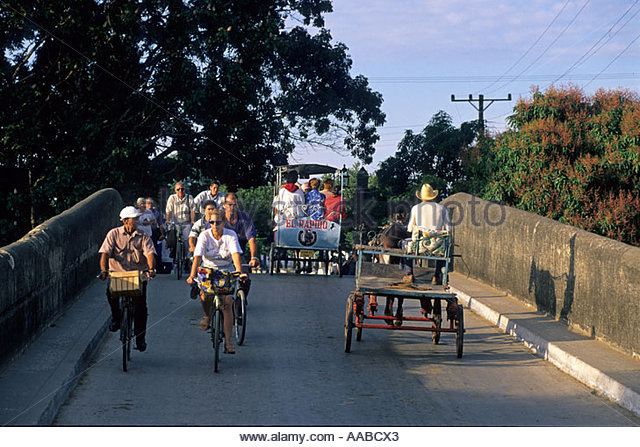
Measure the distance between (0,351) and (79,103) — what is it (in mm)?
19554

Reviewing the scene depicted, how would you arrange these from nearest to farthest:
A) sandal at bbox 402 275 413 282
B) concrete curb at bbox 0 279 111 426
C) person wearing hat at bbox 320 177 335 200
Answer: concrete curb at bbox 0 279 111 426, sandal at bbox 402 275 413 282, person wearing hat at bbox 320 177 335 200

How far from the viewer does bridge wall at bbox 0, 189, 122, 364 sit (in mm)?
8594

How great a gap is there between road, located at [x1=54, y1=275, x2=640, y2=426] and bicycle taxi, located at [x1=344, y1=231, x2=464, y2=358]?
34 centimetres

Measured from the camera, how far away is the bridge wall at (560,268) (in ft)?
31.7

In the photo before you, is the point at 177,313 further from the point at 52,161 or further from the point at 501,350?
the point at 52,161

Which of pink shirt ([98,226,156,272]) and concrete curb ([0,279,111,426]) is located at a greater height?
pink shirt ([98,226,156,272])

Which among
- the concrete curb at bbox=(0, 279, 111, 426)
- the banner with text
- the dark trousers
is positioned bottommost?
the concrete curb at bbox=(0, 279, 111, 426)

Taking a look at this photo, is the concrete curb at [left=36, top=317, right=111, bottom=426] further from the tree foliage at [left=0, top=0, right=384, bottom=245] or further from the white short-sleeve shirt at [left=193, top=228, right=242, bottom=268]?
the tree foliage at [left=0, top=0, right=384, bottom=245]

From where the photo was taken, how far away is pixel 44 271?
34.9 ft

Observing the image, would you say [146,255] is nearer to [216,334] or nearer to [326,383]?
[216,334]

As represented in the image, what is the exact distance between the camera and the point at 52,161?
1048 inches

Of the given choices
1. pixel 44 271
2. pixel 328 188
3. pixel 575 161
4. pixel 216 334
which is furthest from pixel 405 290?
pixel 575 161

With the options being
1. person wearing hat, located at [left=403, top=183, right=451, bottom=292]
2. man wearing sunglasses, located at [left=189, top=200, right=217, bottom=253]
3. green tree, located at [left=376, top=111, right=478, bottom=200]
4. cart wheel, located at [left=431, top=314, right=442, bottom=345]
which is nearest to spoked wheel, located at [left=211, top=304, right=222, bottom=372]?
man wearing sunglasses, located at [left=189, top=200, right=217, bottom=253]
